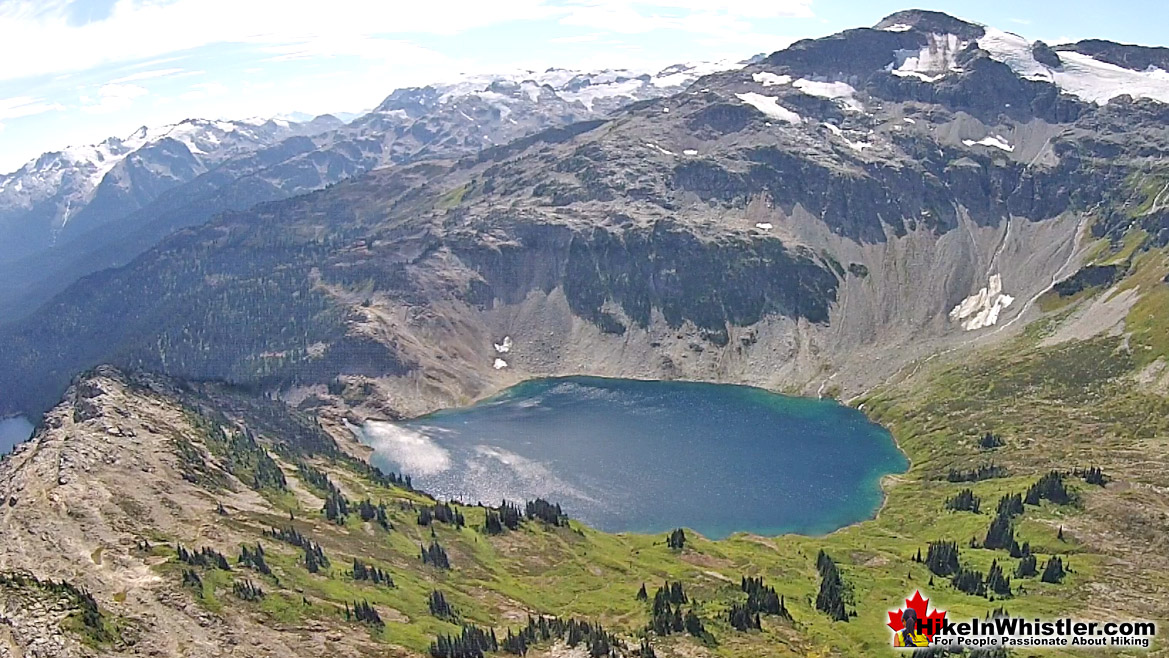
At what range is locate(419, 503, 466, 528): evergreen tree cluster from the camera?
573ft

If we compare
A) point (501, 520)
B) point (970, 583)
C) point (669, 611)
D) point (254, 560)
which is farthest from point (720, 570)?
point (254, 560)

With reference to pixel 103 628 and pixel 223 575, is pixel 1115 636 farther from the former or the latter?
pixel 103 628

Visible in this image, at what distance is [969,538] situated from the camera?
176125 millimetres

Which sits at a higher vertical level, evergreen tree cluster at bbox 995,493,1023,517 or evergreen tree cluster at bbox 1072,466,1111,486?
evergreen tree cluster at bbox 1072,466,1111,486

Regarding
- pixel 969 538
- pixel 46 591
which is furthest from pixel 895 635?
pixel 46 591

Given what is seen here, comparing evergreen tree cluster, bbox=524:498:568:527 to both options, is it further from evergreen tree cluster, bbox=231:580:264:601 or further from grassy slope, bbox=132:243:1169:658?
evergreen tree cluster, bbox=231:580:264:601

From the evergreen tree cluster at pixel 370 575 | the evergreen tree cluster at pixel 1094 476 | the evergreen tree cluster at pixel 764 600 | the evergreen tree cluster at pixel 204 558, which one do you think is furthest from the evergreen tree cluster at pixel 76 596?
the evergreen tree cluster at pixel 1094 476

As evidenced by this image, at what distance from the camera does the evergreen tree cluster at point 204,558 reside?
12188 cm

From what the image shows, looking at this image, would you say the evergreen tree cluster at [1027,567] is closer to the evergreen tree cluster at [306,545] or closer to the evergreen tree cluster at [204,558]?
the evergreen tree cluster at [306,545]

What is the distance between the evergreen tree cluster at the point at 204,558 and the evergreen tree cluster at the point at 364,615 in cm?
1944

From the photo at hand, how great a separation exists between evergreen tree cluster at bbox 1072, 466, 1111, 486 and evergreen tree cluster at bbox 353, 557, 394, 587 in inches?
5752

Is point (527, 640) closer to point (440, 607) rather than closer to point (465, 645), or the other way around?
point (465, 645)

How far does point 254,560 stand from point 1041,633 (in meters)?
118

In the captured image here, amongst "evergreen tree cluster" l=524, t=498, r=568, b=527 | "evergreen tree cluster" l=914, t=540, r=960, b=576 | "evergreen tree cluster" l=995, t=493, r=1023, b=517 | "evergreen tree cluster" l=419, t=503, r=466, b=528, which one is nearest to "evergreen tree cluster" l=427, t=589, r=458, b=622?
"evergreen tree cluster" l=419, t=503, r=466, b=528
